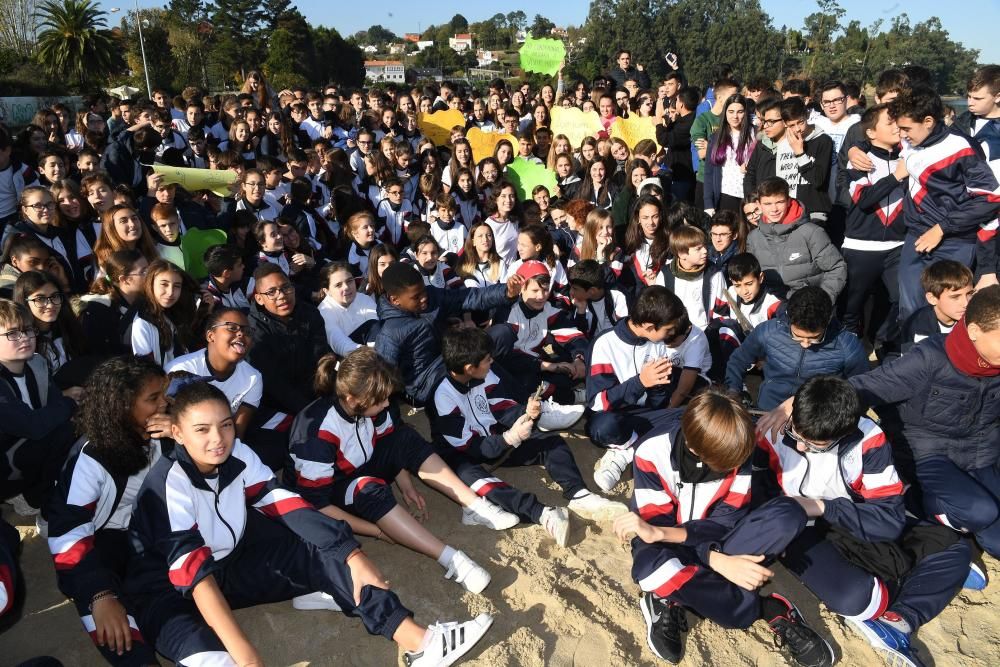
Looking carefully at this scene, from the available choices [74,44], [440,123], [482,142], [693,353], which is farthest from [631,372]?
[74,44]

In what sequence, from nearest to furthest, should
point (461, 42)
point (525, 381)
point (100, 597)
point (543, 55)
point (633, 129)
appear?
point (100, 597) → point (525, 381) → point (633, 129) → point (543, 55) → point (461, 42)

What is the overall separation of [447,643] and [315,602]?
2.47ft

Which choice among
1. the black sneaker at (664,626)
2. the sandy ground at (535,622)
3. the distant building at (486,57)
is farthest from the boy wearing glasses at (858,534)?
the distant building at (486,57)

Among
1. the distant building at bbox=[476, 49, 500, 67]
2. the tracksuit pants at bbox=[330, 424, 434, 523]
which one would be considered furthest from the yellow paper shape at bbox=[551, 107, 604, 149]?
the distant building at bbox=[476, 49, 500, 67]

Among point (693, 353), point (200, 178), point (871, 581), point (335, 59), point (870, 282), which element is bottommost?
point (871, 581)

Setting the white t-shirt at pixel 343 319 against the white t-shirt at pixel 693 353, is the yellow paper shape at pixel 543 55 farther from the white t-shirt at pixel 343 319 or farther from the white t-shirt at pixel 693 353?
the white t-shirt at pixel 693 353

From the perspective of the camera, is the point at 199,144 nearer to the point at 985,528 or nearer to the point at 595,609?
the point at 595,609

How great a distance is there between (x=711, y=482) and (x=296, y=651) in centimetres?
201

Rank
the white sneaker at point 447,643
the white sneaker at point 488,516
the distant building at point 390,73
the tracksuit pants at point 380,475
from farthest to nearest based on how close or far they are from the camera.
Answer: the distant building at point 390,73 → the white sneaker at point 488,516 → the tracksuit pants at point 380,475 → the white sneaker at point 447,643

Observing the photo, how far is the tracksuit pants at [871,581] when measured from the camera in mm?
2854

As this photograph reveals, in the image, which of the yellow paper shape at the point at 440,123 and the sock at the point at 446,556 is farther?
the yellow paper shape at the point at 440,123

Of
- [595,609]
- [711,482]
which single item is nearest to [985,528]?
[711,482]

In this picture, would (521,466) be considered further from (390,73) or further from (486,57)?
(486,57)

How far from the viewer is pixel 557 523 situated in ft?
11.2
